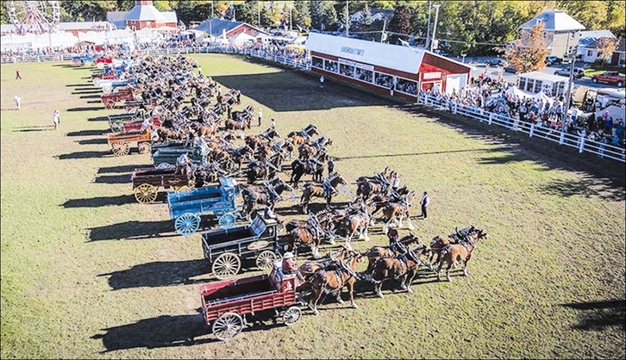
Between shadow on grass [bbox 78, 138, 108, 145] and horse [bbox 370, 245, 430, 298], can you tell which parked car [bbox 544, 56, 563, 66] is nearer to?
shadow on grass [bbox 78, 138, 108, 145]

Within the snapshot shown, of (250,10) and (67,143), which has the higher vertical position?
(250,10)

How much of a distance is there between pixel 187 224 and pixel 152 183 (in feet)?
10.0

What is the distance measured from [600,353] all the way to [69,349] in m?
10.1

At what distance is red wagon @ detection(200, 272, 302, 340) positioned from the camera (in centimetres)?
970

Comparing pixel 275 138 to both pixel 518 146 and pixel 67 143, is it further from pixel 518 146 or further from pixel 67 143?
pixel 518 146

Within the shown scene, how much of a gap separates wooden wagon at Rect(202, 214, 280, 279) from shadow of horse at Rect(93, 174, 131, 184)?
7409 mm

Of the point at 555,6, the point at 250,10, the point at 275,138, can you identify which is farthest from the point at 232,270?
the point at 250,10

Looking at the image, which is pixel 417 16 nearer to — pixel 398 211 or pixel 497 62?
pixel 497 62

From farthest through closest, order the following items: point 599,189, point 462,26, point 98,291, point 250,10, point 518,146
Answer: point 250,10 < point 462,26 < point 518,146 < point 599,189 < point 98,291

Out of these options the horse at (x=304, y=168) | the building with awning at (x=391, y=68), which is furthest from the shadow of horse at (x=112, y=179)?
the building with awning at (x=391, y=68)

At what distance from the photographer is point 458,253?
11789 mm

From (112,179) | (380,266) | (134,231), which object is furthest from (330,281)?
(112,179)

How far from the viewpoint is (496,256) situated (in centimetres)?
1321

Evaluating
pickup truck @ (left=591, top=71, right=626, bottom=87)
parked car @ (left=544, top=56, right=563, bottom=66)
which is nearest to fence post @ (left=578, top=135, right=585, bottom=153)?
pickup truck @ (left=591, top=71, right=626, bottom=87)
